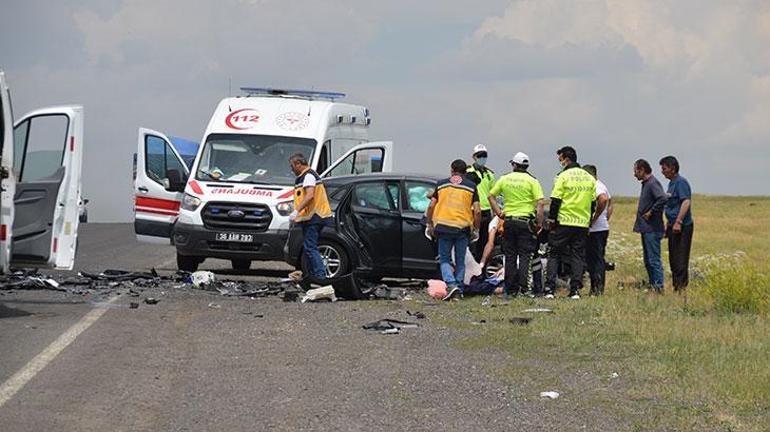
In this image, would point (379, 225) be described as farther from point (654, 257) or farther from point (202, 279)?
point (654, 257)

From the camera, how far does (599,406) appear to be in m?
9.16

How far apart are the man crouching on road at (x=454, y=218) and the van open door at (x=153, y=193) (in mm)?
5643

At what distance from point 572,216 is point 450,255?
5.18 ft

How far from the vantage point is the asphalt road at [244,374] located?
27.7 ft

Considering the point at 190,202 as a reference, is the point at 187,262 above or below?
below

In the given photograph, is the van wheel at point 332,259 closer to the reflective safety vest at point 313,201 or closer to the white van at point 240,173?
the reflective safety vest at point 313,201

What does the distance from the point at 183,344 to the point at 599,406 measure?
4229 mm

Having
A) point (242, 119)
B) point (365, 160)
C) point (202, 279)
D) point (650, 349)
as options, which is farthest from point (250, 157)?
point (650, 349)

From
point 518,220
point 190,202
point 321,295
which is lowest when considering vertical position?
point 321,295

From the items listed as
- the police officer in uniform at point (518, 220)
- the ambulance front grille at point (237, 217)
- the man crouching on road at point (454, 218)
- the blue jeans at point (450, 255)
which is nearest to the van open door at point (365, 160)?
the ambulance front grille at point (237, 217)

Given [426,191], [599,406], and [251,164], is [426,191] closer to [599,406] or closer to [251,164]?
[251,164]

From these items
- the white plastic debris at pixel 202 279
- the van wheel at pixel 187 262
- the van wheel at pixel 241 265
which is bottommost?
the van wheel at pixel 241 265

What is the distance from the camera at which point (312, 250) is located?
687 inches

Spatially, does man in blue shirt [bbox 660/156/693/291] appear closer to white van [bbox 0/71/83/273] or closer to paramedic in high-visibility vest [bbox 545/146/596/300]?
paramedic in high-visibility vest [bbox 545/146/596/300]
